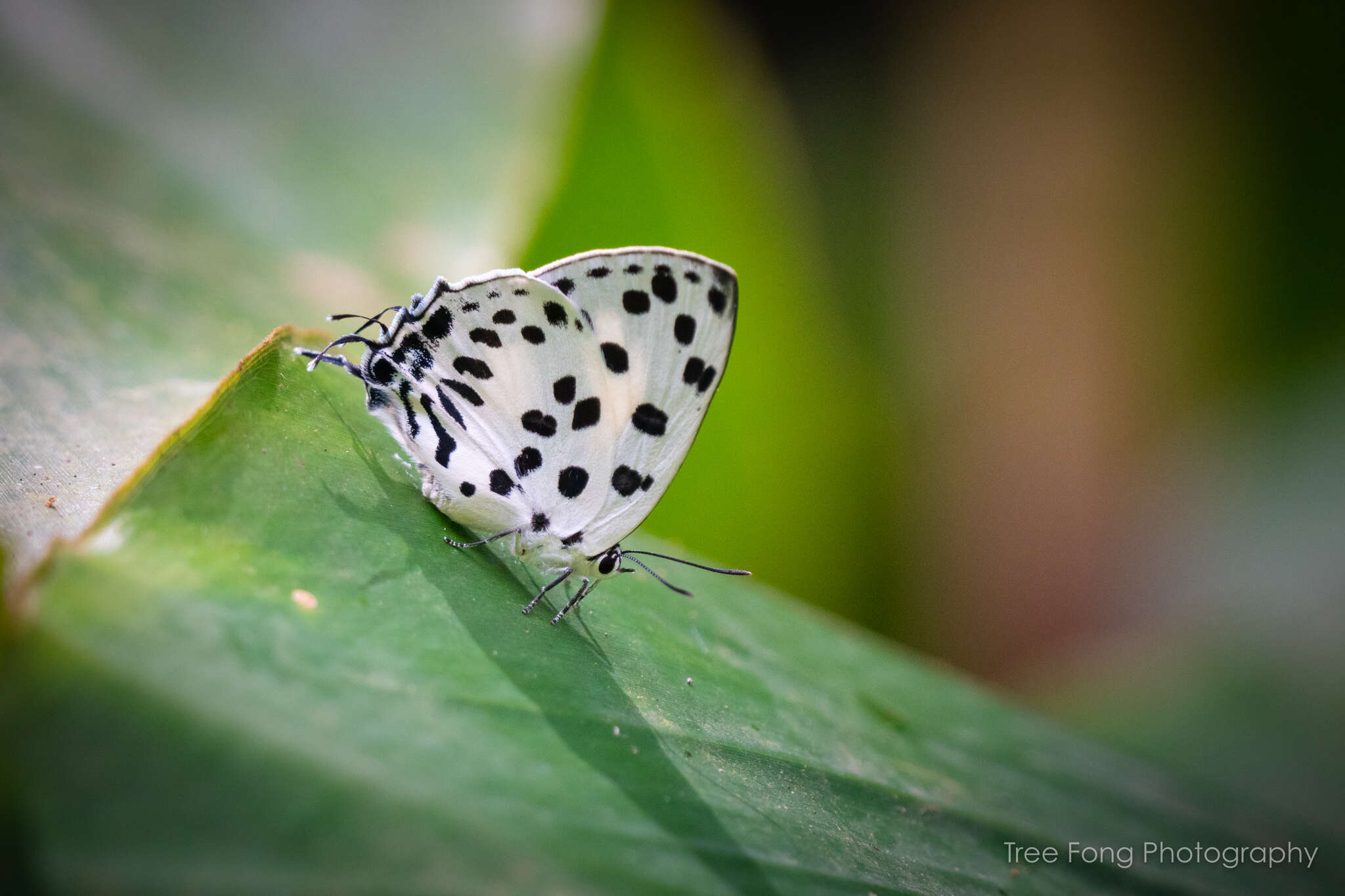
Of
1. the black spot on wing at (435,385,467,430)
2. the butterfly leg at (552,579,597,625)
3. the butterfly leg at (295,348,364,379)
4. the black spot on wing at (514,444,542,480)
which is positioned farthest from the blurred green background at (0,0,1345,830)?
the butterfly leg at (552,579,597,625)

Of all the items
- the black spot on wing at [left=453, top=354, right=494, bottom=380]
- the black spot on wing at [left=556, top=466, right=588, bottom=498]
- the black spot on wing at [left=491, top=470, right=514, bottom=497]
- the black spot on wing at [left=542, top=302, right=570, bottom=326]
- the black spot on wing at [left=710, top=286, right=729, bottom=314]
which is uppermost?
the black spot on wing at [left=710, top=286, right=729, bottom=314]

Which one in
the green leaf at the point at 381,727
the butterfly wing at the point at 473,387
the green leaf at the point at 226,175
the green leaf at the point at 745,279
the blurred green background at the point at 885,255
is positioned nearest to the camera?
the green leaf at the point at 381,727

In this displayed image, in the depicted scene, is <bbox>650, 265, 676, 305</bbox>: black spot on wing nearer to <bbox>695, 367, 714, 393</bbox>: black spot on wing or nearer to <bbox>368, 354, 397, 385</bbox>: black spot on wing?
<bbox>695, 367, 714, 393</bbox>: black spot on wing

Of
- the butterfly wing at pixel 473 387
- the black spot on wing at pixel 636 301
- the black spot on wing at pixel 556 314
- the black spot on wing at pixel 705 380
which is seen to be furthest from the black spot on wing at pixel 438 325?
the black spot on wing at pixel 705 380

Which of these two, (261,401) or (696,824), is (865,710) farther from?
(261,401)

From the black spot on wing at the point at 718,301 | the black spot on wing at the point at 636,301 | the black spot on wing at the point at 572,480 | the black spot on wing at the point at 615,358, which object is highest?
the black spot on wing at the point at 718,301

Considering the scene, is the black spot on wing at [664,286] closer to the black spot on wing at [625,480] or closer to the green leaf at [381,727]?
the black spot on wing at [625,480]

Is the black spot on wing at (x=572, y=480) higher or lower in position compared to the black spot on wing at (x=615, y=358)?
lower

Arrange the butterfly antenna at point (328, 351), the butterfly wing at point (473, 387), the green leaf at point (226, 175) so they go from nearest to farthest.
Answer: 1. the butterfly antenna at point (328, 351)
2. the butterfly wing at point (473, 387)
3. the green leaf at point (226, 175)
